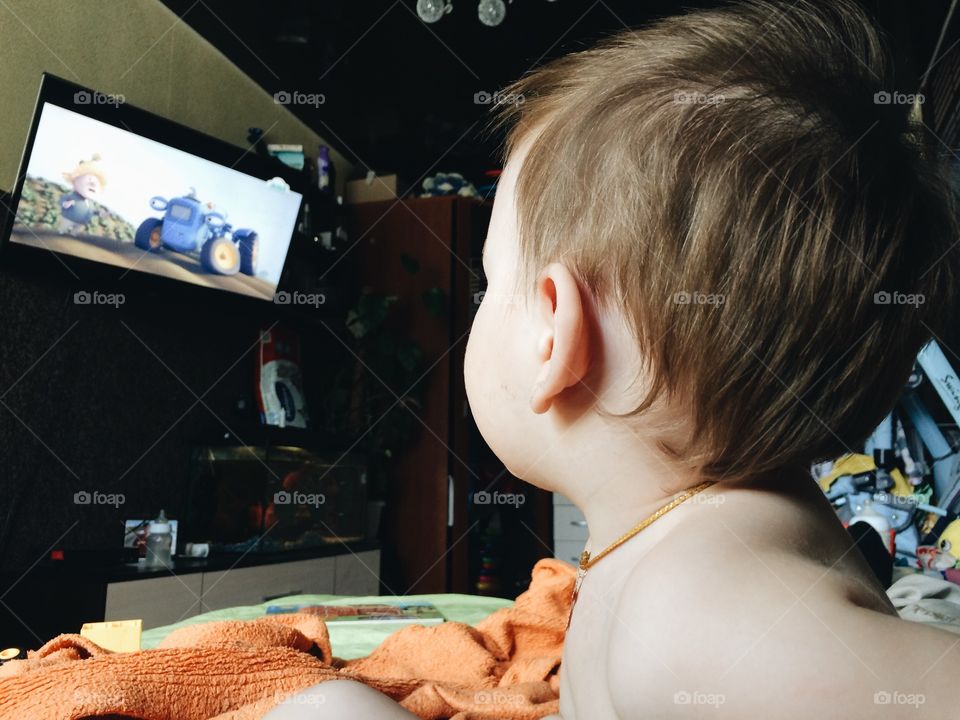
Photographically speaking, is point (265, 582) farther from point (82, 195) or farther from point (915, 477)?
point (915, 477)

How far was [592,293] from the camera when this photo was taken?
1.65 ft

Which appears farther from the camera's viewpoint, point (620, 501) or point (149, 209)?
point (149, 209)

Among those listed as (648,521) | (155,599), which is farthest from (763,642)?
(155,599)

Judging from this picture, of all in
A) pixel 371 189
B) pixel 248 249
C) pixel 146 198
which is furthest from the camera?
pixel 371 189

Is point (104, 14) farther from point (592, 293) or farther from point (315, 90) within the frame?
point (592, 293)

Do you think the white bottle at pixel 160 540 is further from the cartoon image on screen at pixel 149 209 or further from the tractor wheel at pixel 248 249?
the tractor wheel at pixel 248 249

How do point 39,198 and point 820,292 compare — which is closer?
point 820,292

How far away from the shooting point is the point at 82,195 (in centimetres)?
204

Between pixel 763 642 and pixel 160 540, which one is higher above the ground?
pixel 763 642

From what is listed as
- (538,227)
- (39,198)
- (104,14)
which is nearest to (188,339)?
(39,198)

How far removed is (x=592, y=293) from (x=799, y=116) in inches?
6.9

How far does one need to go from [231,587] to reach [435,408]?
1516 mm

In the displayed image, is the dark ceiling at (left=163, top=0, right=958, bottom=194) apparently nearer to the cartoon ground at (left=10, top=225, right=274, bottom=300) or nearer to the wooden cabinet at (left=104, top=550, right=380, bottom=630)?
the cartoon ground at (left=10, top=225, right=274, bottom=300)

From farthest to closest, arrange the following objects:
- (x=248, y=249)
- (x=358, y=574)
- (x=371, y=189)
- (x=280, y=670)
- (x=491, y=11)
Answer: (x=371, y=189), (x=358, y=574), (x=491, y=11), (x=248, y=249), (x=280, y=670)
